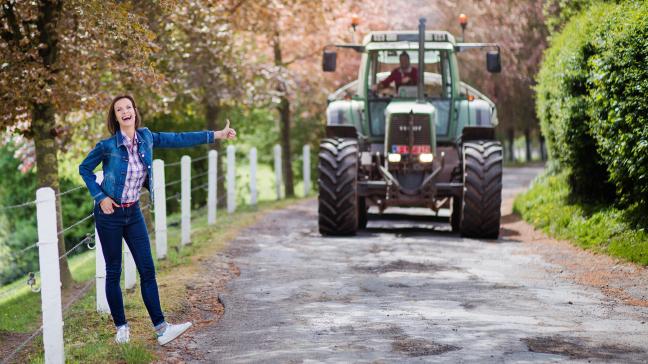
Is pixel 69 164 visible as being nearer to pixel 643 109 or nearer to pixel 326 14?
pixel 326 14

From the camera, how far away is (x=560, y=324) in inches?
336

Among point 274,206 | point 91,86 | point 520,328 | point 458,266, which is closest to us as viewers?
point 520,328

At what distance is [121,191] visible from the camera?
25.6 ft

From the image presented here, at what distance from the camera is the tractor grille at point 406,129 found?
1501 centimetres

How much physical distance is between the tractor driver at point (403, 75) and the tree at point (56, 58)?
388cm

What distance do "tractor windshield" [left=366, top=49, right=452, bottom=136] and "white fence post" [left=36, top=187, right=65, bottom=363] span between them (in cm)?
911

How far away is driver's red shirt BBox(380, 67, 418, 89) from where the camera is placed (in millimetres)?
15828

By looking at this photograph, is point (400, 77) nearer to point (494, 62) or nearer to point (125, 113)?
point (494, 62)

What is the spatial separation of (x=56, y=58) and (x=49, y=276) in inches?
268

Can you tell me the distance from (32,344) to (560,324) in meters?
4.91

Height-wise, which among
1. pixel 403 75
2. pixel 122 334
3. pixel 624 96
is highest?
pixel 403 75

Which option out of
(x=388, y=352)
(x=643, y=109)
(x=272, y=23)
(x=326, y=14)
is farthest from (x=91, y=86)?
(x=326, y=14)

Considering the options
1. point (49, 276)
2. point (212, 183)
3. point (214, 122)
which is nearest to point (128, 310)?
point (49, 276)

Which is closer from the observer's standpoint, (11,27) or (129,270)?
(129,270)
